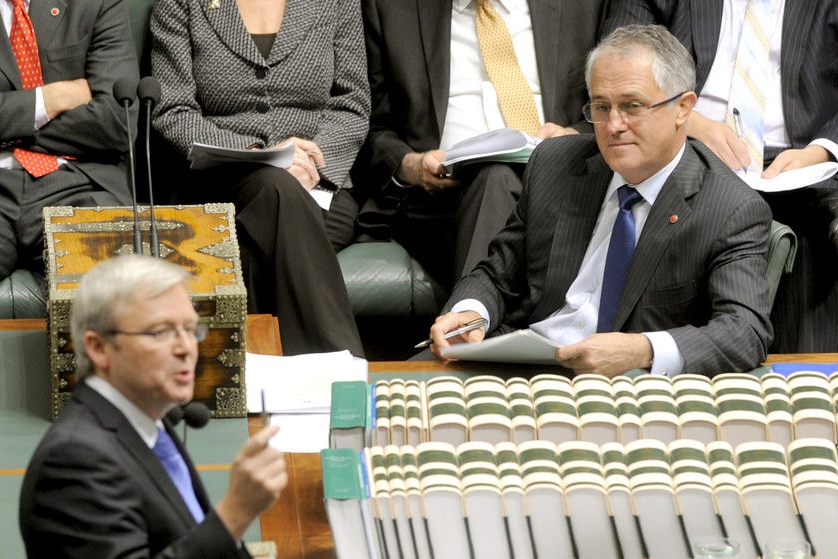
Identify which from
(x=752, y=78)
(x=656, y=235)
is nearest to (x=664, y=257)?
(x=656, y=235)

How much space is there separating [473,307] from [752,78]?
1376 mm

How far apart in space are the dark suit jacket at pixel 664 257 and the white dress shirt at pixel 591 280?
0.02m

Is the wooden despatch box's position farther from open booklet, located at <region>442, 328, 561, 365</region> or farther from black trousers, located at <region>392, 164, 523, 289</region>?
black trousers, located at <region>392, 164, 523, 289</region>

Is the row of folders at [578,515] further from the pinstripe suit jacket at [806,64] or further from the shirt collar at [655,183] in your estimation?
the pinstripe suit jacket at [806,64]

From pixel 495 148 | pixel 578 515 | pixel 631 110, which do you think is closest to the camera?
pixel 578 515

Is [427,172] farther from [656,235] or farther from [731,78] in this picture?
[656,235]

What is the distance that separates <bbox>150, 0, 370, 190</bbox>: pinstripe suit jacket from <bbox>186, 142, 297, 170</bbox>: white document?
0.24m

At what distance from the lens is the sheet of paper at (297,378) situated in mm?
2359

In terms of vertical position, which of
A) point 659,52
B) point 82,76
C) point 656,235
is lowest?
point 656,235

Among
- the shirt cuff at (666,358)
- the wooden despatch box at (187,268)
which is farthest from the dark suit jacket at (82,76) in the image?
the shirt cuff at (666,358)

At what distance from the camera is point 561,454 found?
6.04 ft

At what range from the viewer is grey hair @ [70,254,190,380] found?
1482 millimetres

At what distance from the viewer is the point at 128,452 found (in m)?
1.50

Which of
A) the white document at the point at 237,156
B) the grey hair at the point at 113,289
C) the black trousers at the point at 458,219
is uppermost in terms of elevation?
the white document at the point at 237,156
